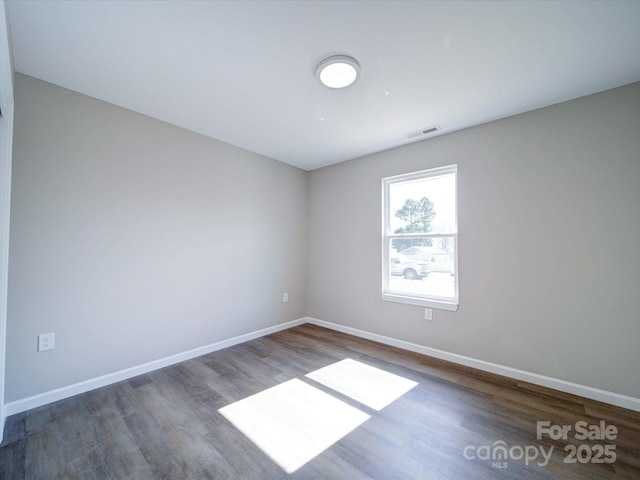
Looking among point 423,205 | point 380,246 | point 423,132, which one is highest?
point 423,132

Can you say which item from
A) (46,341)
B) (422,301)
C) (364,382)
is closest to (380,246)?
(422,301)

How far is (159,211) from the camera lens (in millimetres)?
2611

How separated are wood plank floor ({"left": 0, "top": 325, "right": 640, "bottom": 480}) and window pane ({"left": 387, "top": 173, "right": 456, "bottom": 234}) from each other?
1558 millimetres

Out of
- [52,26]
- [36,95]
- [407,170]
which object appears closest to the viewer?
[52,26]

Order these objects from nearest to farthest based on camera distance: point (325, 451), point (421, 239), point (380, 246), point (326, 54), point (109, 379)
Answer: point (325, 451) < point (326, 54) < point (109, 379) < point (421, 239) < point (380, 246)

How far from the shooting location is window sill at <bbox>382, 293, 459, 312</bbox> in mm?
2776

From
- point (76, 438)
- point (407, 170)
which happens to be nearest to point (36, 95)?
point (76, 438)

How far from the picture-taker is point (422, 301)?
2984 mm

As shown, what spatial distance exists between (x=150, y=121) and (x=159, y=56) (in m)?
0.99

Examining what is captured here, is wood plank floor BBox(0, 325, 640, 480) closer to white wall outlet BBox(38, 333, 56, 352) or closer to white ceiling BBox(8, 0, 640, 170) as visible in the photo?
white wall outlet BBox(38, 333, 56, 352)

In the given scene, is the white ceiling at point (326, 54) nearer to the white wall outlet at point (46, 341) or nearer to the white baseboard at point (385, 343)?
the white wall outlet at point (46, 341)

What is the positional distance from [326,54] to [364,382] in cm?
263

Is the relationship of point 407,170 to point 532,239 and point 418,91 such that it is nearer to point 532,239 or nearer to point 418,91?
point 418,91

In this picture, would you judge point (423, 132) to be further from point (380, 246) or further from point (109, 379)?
point (109, 379)
